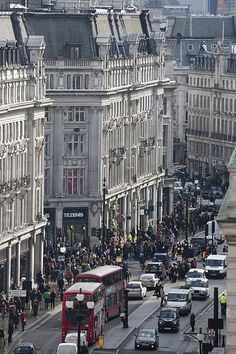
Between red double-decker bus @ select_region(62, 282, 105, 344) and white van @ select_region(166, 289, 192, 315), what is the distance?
9036 mm

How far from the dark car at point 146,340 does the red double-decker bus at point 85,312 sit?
236 cm

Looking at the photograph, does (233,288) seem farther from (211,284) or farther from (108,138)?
(108,138)

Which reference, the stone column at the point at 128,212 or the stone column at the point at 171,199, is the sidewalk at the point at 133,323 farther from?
the stone column at the point at 171,199

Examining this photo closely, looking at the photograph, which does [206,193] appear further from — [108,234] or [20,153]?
[20,153]

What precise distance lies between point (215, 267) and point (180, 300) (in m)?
15.1

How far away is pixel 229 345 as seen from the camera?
55219 mm

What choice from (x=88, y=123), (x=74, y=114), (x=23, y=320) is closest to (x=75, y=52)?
(x=74, y=114)

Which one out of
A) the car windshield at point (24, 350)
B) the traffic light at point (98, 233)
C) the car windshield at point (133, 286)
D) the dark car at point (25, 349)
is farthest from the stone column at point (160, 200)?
the car windshield at point (24, 350)

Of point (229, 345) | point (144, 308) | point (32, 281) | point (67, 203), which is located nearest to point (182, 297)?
point (144, 308)

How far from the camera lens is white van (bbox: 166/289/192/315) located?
372ft

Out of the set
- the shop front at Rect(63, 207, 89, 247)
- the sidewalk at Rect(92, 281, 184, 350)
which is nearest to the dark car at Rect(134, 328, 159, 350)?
the sidewalk at Rect(92, 281, 184, 350)

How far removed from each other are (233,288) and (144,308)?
6169 cm

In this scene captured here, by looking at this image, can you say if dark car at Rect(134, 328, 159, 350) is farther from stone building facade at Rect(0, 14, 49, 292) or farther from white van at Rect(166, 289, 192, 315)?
stone building facade at Rect(0, 14, 49, 292)

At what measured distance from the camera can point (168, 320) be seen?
107 m
